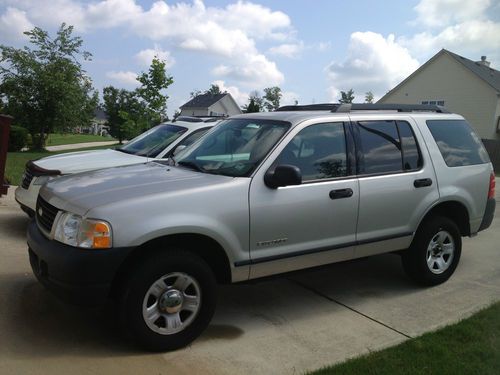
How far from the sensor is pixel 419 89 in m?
36.7

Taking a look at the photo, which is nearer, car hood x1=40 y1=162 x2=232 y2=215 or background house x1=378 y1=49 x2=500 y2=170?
car hood x1=40 y1=162 x2=232 y2=215

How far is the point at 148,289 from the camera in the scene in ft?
11.8

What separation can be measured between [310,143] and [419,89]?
115 feet

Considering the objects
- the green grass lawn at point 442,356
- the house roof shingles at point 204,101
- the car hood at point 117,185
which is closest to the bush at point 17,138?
the car hood at point 117,185

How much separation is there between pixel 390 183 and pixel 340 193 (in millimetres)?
677

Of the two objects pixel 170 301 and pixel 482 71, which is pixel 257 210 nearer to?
pixel 170 301

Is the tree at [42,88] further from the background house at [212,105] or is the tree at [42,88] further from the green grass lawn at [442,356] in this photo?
the background house at [212,105]

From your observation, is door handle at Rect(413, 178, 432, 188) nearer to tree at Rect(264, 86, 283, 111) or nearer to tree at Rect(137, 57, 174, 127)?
tree at Rect(137, 57, 174, 127)

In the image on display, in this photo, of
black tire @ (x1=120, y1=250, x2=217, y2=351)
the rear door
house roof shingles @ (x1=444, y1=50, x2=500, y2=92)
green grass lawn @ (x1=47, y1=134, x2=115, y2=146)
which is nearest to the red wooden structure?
black tire @ (x1=120, y1=250, x2=217, y2=351)

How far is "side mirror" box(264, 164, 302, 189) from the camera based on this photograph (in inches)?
157

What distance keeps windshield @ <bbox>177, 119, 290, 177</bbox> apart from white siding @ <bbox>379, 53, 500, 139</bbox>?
103ft

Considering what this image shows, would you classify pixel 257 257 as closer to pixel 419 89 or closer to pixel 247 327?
pixel 247 327

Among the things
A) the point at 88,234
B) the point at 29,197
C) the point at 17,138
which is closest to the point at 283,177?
the point at 88,234

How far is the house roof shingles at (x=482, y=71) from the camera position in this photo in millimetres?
32562
